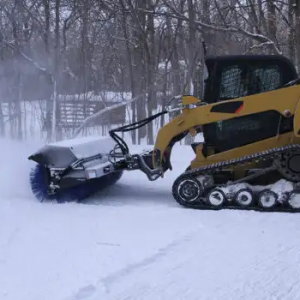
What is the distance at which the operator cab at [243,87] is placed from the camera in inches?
277

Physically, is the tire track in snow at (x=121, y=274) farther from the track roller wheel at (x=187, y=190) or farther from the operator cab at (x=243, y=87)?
the operator cab at (x=243, y=87)

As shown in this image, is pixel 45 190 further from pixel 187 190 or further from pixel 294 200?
pixel 294 200

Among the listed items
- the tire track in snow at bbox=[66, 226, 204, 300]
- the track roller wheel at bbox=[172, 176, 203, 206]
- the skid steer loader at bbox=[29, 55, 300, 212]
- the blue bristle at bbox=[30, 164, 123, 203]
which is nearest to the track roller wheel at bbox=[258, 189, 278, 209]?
the skid steer loader at bbox=[29, 55, 300, 212]

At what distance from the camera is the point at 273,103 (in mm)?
6820

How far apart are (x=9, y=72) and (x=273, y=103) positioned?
1651 cm

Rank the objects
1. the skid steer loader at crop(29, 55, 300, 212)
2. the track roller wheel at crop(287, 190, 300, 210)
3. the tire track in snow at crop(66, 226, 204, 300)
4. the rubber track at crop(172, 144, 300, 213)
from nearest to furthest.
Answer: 1. the tire track in snow at crop(66, 226, 204, 300)
2. the track roller wheel at crop(287, 190, 300, 210)
3. the rubber track at crop(172, 144, 300, 213)
4. the skid steer loader at crop(29, 55, 300, 212)

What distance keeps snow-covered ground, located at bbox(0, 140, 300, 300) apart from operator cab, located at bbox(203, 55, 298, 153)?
1.17 m

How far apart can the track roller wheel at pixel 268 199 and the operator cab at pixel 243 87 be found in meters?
0.90

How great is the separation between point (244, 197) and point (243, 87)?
1.52m

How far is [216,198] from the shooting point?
6738mm

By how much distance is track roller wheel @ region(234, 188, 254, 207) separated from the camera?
661cm

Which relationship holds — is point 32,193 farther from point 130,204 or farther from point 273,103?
point 273,103

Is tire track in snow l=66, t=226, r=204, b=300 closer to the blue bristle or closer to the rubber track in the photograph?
the rubber track

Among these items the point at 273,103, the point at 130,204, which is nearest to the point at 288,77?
the point at 273,103
